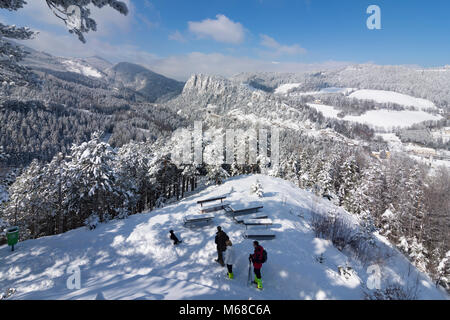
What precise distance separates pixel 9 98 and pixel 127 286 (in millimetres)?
7725

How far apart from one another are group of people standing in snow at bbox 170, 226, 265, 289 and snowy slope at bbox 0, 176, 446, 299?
289mm

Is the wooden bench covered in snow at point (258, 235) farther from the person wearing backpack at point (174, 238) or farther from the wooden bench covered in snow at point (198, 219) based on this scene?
the person wearing backpack at point (174, 238)

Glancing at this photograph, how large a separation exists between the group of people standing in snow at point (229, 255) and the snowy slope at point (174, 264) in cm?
29

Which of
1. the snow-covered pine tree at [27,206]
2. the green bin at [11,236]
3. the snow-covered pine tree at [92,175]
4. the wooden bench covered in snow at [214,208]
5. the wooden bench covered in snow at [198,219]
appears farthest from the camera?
the snow-covered pine tree at [27,206]

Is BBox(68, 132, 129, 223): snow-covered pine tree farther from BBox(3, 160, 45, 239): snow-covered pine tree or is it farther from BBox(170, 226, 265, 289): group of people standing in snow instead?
BBox(170, 226, 265, 289): group of people standing in snow

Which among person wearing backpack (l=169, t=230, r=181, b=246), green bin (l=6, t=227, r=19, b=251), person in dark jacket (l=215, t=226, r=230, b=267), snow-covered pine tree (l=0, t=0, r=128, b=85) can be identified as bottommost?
green bin (l=6, t=227, r=19, b=251)

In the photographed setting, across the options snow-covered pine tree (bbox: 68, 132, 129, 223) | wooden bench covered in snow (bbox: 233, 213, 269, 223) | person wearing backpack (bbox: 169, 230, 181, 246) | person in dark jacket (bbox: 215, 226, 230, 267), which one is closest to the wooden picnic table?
wooden bench covered in snow (bbox: 233, 213, 269, 223)

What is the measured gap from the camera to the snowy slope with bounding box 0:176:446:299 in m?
6.01

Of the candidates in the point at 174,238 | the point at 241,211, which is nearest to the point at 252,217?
the point at 241,211

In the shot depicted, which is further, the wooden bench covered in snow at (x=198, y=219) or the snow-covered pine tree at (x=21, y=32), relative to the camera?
the wooden bench covered in snow at (x=198, y=219)

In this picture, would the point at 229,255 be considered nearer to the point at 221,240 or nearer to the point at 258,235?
the point at 221,240

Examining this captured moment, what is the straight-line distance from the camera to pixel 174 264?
7.87 metres

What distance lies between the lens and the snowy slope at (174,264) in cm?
601

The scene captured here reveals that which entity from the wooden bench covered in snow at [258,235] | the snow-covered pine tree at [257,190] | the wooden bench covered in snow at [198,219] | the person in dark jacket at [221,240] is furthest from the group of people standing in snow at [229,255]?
the snow-covered pine tree at [257,190]
